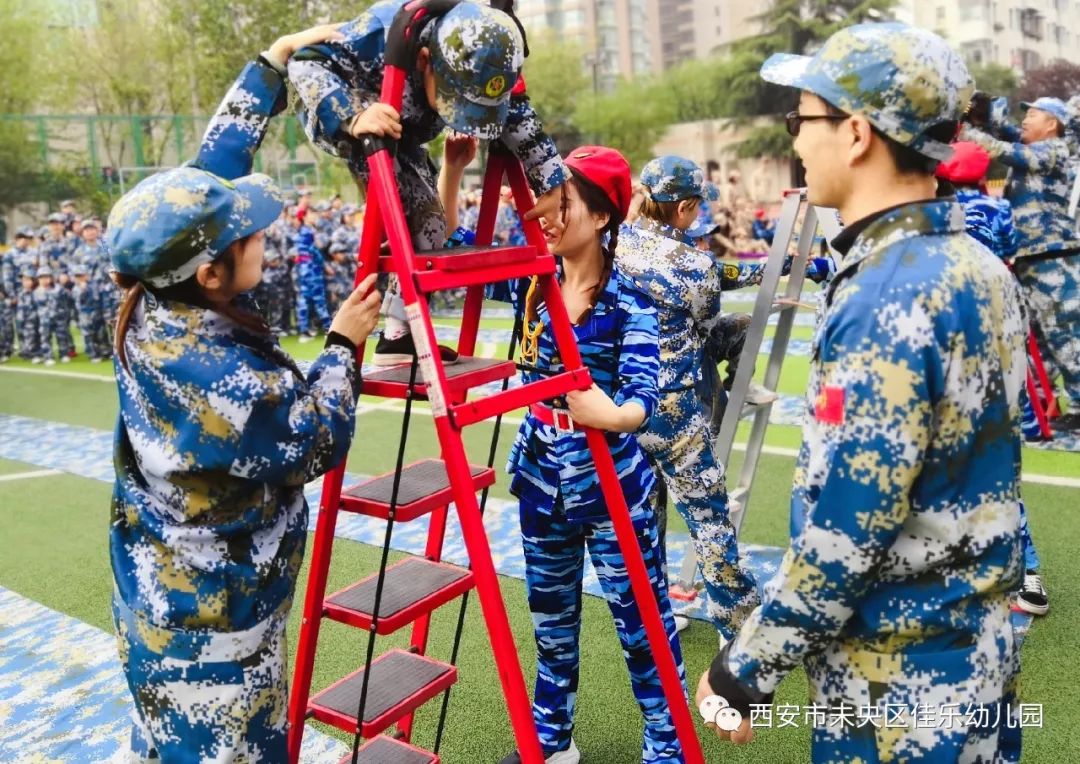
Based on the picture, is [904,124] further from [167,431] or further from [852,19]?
[852,19]

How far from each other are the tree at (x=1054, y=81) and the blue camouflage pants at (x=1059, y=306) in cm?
3190

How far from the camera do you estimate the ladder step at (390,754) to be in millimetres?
2723

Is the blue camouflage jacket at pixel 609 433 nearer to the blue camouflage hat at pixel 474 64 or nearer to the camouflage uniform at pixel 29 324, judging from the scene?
the blue camouflage hat at pixel 474 64

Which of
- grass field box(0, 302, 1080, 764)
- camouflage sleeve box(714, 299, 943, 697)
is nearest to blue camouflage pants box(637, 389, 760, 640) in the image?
grass field box(0, 302, 1080, 764)

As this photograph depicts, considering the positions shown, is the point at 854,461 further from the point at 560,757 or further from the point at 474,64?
the point at 560,757

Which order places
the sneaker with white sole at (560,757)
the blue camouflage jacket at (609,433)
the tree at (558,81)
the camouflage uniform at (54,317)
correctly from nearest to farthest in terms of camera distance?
the blue camouflage jacket at (609,433) < the sneaker with white sole at (560,757) < the camouflage uniform at (54,317) < the tree at (558,81)

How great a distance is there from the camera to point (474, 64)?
83.2 inches

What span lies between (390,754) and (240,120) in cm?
177

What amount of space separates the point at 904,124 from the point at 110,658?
4.14 meters

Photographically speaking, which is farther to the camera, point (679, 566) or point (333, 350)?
point (679, 566)

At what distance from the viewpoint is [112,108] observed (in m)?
34.4

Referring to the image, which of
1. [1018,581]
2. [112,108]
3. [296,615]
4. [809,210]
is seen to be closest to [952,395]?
[1018,581]

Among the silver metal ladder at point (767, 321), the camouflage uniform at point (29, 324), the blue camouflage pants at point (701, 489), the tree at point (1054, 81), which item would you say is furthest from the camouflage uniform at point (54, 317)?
the tree at point (1054, 81)

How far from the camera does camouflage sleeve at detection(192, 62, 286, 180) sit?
2.35 m
